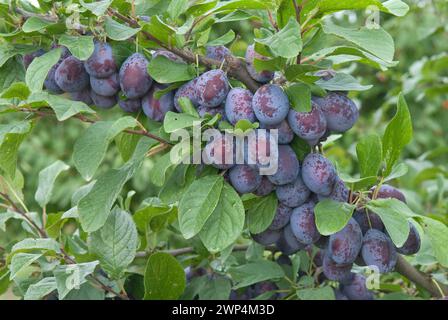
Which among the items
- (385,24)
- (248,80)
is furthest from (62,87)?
(385,24)

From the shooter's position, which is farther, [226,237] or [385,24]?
[385,24]

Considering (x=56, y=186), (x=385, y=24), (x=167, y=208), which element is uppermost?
(x=167, y=208)

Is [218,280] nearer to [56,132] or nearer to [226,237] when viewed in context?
[226,237]

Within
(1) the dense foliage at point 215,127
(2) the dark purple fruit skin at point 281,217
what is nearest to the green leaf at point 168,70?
(1) the dense foliage at point 215,127

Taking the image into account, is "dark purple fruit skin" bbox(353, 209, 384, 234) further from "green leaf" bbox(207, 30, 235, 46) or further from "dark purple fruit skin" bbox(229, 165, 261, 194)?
"green leaf" bbox(207, 30, 235, 46)

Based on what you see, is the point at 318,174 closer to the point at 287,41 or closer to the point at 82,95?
the point at 287,41

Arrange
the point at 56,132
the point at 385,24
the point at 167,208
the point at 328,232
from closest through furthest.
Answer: the point at 328,232
the point at 167,208
the point at 385,24
the point at 56,132

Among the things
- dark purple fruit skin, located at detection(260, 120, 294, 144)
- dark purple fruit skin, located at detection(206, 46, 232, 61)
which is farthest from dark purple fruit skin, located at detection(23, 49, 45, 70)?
dark purple fruit skin, located at detection(260, 120, 294, 144)

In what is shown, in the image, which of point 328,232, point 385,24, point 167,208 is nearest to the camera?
point 328,232
